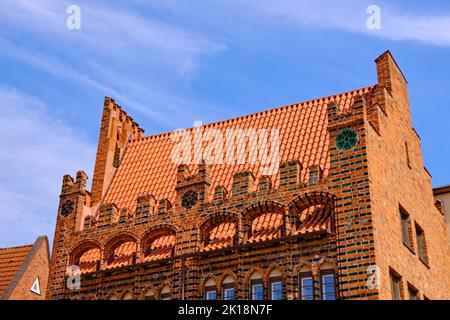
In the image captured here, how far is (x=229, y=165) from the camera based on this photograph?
24141mm

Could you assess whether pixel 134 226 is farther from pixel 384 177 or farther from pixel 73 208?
pixel 384 177

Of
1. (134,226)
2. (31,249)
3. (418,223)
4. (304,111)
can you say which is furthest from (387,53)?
(31,249)

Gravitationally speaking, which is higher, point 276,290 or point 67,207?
point 67,207

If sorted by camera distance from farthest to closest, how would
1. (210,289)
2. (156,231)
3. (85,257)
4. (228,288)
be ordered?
1. (85,257)
2. (156,231)
3. (210,289)
4. (228,288)

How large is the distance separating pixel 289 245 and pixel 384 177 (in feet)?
10.1

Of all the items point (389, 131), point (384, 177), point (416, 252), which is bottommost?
point (416, 252)

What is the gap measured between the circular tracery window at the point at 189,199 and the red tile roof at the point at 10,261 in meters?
9.31

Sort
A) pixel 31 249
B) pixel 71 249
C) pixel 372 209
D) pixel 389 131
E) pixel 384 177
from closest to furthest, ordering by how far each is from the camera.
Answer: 1. pixel 372 209
2. pixel 384 177
3. pixel 389 131
4. pixel 71 249
5. pixel 31 249

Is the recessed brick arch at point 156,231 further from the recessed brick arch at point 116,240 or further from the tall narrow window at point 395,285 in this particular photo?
the tall narrow window at point 395,285

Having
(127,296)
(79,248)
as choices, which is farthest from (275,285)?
(79,248)

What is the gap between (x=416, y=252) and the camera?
21.5 metres

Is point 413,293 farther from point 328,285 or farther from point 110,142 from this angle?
point 110,142

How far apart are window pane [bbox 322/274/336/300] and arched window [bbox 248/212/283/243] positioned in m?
1.83

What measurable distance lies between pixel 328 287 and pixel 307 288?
1.94 feet
